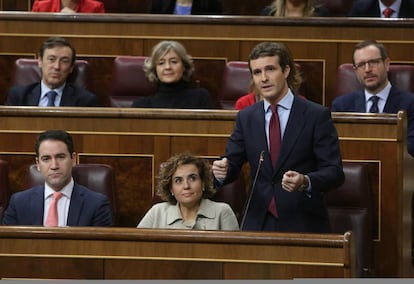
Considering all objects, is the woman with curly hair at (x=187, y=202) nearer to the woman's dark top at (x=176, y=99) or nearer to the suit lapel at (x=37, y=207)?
the suit lapel at (x=37, y=207)

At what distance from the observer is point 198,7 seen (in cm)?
445

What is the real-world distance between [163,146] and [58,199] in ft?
1.50

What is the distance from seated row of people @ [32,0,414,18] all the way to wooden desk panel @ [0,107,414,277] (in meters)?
1.11

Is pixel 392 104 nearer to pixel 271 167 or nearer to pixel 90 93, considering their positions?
pixel 271 167

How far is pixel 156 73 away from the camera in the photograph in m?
3.70

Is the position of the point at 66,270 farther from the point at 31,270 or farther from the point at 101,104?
the point at 101,104

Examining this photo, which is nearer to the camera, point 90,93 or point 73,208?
point 73,208

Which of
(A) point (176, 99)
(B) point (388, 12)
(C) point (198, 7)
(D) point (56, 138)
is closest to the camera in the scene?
(D) point (56, 138)

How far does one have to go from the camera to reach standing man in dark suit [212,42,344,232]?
2.70 m

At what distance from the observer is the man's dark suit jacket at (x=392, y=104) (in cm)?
336

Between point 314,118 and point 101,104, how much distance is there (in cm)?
155

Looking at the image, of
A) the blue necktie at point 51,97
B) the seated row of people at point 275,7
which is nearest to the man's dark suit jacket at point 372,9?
the seated row of people at point 275,7

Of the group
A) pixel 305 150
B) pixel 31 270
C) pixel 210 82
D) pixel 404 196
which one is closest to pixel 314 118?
pixel 305 150

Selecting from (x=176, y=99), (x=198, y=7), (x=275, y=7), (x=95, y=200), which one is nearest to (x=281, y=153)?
(x=95, y=200)
